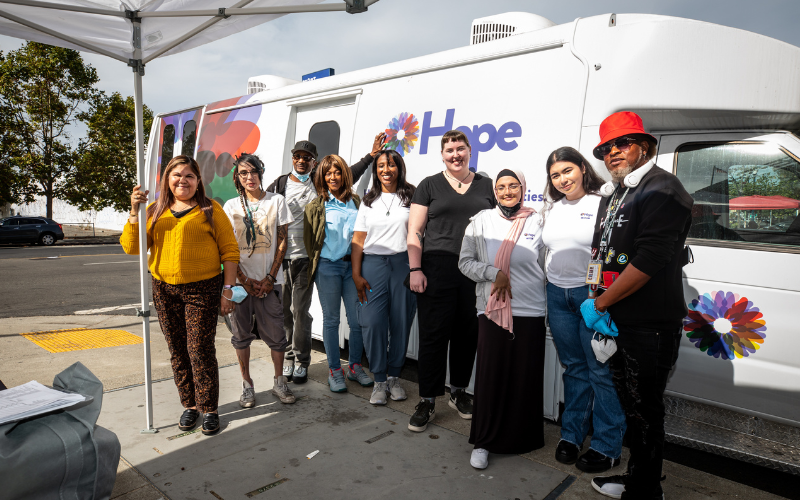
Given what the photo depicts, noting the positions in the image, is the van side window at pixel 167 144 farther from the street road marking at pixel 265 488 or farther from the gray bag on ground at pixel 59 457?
the gray bag on ground at pixel 59 457

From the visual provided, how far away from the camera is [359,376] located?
4.29 meters

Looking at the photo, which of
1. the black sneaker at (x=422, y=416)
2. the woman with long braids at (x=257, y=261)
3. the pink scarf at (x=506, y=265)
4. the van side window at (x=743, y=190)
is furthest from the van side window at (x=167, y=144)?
the van side window at (x=743, y=190)

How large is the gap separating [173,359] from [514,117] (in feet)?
9.60

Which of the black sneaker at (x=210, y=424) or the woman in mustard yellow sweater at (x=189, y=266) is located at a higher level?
the woman in mustard yellow sweater at (x=189, y=266)

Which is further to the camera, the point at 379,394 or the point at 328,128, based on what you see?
the point at 328,128

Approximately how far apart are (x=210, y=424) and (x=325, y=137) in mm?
2976

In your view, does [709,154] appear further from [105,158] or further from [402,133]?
[105,158]

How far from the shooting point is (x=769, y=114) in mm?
2898

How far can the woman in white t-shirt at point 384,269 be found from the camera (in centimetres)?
380

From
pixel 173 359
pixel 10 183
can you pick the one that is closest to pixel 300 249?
pixel 173 359

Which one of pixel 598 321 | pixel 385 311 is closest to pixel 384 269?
pixel 385 311

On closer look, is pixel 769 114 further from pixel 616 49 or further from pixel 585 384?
pixel 585 384

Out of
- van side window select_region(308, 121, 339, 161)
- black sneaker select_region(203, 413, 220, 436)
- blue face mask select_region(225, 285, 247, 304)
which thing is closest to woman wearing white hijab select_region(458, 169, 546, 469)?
blue face mask select_region(225, 285, 247, 304)

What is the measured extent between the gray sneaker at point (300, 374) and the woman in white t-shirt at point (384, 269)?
29.0 inches
